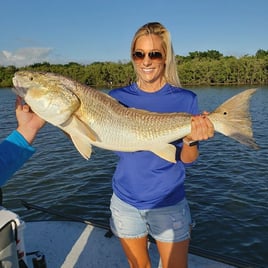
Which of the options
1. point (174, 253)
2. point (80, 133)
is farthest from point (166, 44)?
point (174, 253)

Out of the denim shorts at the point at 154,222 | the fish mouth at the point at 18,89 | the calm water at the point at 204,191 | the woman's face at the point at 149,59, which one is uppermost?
the woman's face at the point at 149,59

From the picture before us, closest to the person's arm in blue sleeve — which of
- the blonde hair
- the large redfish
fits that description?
the large redfish

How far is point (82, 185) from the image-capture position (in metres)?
10.7

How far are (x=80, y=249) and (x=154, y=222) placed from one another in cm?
209

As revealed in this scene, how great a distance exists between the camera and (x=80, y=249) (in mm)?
4770

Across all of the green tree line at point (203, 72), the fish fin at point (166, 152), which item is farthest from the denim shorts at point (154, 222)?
the green tree line at point (203, 72)

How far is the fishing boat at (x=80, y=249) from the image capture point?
4.30m

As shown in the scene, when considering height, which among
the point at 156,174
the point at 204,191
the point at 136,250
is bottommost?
the point at 204,191

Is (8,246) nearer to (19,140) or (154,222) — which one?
(19,140)

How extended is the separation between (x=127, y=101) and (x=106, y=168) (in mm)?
9343

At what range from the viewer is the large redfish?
3111 millimetres

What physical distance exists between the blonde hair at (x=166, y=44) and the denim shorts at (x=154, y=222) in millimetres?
1128

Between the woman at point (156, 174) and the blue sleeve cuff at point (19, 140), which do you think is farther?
the woman at point (156, 174)

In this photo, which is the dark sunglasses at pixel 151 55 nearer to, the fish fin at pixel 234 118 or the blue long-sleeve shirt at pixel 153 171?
the blue long-sleeve shirt at pixel 153 171
